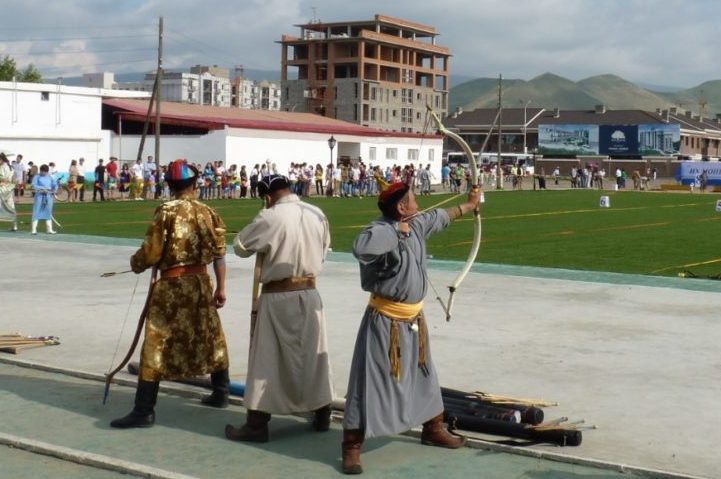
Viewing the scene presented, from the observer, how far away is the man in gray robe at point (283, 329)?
702 centimetres

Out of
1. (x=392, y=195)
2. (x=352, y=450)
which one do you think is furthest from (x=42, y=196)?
(x=352, y=450)

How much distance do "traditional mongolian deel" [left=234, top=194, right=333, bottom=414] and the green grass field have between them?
38.9 ft

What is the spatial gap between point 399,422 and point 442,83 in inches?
5840

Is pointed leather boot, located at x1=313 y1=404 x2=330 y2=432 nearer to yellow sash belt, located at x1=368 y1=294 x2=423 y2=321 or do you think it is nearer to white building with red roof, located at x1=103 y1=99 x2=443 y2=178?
yellow sash belt, located at x1=368 y1=294 x2=423 y2=321

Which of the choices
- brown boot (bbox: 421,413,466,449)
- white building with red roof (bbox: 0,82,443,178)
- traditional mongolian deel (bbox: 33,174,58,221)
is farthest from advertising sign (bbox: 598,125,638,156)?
brown boot (bbox: 421,413,466,449)

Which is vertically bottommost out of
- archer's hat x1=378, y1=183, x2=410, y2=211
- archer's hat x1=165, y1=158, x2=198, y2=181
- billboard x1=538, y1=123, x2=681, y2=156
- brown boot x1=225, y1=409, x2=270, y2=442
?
brown boot x1=225, y1=409, x2=270, y2=442

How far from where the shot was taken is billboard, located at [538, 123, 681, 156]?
126m

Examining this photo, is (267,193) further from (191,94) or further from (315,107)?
(191,94)

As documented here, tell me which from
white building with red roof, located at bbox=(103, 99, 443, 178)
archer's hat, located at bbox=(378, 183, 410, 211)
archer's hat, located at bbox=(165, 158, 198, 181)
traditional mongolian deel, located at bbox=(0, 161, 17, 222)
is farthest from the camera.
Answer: white building with red roof, located at bbox=(103, 99, 443, 178)

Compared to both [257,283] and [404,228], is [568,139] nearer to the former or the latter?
[257,283]

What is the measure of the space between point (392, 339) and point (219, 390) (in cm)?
193

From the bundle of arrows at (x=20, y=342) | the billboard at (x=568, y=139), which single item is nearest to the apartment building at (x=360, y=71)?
the billboard at (x=568, y=139)

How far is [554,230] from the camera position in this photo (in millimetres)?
28453

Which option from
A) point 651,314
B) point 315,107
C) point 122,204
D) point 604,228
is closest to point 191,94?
point 315,107
